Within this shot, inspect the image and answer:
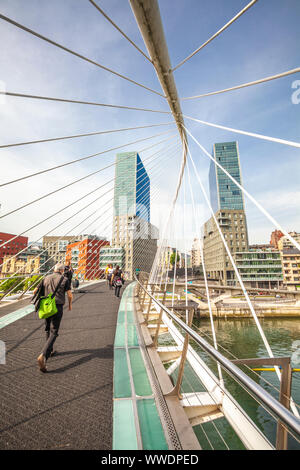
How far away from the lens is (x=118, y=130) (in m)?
5.64

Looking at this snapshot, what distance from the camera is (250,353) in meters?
17.0

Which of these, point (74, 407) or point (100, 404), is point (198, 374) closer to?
point (100, 404)

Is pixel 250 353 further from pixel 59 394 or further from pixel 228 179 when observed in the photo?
pixel 228 179

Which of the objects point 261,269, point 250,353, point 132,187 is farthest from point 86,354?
point 261,269

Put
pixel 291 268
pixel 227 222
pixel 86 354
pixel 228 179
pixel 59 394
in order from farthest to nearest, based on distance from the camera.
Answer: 1. pixel 228 179
2. pixel 227 222
3. pixel 291 268
4. pixel 86 354
5. pixel 59 394

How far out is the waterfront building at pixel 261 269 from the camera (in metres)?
57.1

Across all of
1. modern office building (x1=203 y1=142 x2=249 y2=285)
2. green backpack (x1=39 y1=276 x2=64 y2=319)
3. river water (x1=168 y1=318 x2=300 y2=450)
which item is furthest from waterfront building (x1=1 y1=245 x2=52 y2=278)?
modern office building (x1=203 y1=142 x2=249 y2=285)

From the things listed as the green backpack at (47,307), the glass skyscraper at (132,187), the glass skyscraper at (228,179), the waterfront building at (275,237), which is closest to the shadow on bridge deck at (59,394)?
the green backpack at (47,307)

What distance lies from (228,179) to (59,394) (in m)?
78.5

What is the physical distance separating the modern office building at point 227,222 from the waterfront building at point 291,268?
32.9ft

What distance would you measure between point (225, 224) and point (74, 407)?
66.3 m

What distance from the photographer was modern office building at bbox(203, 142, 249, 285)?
59.7m

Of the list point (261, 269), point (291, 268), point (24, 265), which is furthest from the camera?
point (261, 269)
